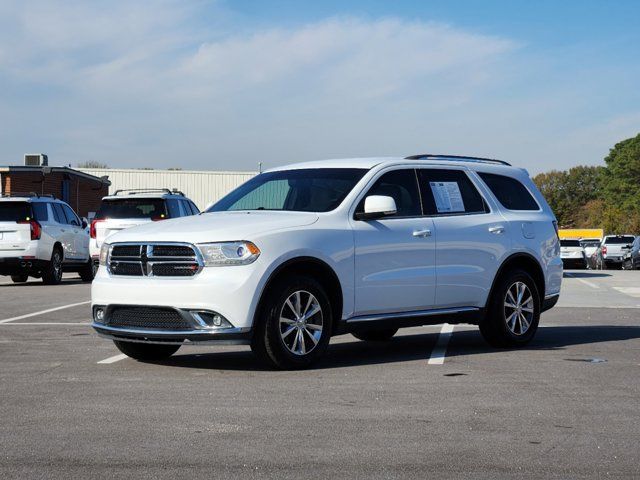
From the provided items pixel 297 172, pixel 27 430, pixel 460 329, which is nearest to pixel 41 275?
pixel 460 329

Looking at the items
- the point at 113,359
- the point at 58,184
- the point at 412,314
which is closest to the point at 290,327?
the point at 412,314

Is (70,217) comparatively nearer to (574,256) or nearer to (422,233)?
(422,233)

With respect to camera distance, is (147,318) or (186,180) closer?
(147,318)

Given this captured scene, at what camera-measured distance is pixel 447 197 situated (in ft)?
34.6

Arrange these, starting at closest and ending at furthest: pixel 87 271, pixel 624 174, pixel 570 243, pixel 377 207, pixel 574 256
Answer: pixel 377 207
pixel 87 271
pixel 574 256
pixel 570 243
pixel 624 174

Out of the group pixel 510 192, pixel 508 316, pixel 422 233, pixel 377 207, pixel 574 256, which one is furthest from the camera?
pixel 574 256

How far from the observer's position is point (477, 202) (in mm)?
10875

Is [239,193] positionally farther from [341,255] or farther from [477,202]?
[477,202]

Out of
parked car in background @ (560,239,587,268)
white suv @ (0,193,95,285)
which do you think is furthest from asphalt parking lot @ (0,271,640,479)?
parked car in background @ (560,239,587,268)

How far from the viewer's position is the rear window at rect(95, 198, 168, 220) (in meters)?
22.3

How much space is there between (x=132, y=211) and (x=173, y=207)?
867 mm

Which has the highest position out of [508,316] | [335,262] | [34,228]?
[34,228]

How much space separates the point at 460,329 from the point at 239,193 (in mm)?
3985

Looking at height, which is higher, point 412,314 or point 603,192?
point 603,192
